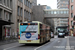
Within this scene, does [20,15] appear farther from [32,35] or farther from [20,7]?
[32,35]

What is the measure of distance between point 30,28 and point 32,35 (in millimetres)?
820

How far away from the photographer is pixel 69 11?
87562 mm

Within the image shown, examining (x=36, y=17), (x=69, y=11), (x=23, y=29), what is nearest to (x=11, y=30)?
(x=23, y=29)

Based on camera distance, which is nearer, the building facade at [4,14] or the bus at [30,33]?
the bus at [30,33]

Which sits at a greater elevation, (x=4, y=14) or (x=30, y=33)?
(x=4, y=14)

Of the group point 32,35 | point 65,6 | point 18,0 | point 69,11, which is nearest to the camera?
point 32,35

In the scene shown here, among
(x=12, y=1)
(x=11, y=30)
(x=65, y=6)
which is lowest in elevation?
(x=11, y=30)

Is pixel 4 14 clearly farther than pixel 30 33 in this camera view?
Yes

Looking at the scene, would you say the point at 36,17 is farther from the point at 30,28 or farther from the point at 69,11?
the point at 30,28

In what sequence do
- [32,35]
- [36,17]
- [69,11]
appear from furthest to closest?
[69,11] < [36,17] < [32,35]

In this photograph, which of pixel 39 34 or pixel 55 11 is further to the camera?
pixel 55 11

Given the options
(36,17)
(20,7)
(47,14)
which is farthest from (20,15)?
(47,14)

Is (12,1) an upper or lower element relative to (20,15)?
upper

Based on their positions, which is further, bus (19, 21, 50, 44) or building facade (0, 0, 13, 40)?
building facade (0, 0, 13, 40)
